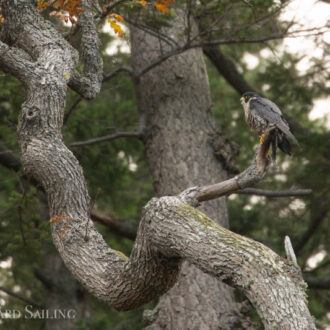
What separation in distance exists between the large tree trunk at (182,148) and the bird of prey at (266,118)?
1.18 meters

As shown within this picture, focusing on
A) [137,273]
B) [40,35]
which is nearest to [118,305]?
[137,273]

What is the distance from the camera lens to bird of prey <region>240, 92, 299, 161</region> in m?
4.85

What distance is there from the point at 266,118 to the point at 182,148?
1839mm

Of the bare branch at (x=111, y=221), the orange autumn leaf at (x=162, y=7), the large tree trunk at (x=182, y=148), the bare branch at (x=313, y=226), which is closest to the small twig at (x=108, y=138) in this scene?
the large tree trunk at (x=182, y=148)

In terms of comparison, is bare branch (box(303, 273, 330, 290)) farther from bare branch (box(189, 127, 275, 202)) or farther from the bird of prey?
bare branch (box(189, 127, 275, 202))

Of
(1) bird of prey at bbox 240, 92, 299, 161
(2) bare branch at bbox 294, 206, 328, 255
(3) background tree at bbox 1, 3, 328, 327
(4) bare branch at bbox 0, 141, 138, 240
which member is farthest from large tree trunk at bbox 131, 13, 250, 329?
(2) bare branch at bbox 294, 206, 328, 255

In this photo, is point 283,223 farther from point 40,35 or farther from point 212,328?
point 40,35

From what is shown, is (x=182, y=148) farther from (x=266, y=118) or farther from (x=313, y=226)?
(x=313, y=226)

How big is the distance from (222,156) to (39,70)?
123 inches

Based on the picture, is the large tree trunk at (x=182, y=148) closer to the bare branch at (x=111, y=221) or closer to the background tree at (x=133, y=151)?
the background tree at (x=133, y=151)

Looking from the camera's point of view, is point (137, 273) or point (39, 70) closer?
point (137, 273)

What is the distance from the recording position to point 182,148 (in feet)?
23.1

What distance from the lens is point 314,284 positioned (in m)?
7.77

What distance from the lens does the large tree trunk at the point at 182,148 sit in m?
6.18
